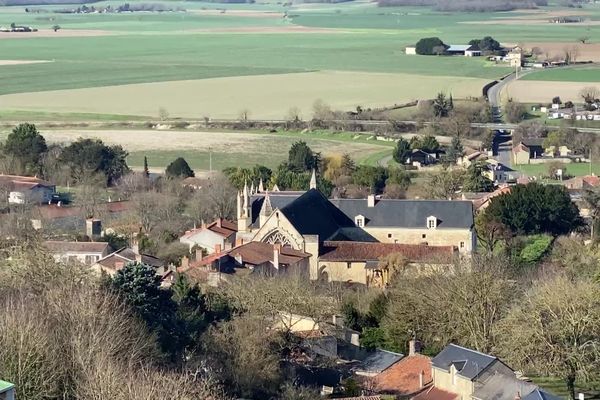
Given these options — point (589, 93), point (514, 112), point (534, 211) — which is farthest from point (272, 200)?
point (589, 93)

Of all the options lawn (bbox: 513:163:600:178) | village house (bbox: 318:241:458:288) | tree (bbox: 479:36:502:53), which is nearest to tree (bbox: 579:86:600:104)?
lawn (bbox: 513:163:600:178)

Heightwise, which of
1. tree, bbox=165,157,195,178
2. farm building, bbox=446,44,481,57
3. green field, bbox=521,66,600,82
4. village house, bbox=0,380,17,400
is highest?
village house, bbox=0,380,17,400

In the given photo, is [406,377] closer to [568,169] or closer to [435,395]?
[435,395]

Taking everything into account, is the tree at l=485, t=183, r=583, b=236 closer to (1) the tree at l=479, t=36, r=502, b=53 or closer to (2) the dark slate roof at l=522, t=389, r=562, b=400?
(2) the dark slate roof at l=522, t=389, r=562, b=400

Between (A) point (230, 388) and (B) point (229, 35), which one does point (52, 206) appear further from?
(B) point (229, 35)

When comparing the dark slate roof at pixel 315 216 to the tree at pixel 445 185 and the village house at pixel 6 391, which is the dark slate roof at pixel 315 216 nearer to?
the tree at pixel 445 185

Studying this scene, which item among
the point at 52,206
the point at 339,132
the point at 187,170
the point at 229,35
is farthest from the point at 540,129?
the point at 229,35
